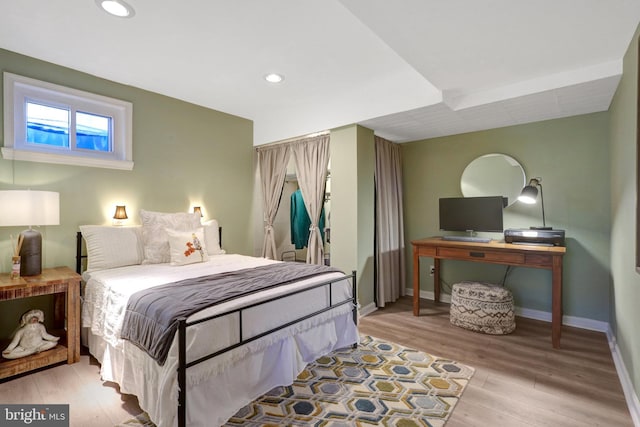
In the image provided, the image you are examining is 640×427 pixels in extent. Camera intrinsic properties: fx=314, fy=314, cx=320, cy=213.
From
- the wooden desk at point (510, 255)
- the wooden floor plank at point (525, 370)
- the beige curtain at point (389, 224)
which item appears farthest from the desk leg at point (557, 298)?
the beige curtain at point (389, 224)

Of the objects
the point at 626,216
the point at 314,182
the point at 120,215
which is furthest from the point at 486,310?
the point at 120,215

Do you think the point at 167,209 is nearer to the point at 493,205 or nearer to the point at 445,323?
the point at 445,323

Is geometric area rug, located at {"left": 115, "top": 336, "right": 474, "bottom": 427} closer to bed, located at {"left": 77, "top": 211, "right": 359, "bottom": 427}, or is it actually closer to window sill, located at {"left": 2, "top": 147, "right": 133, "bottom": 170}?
bed, located at {"left": 77, "top": 211, "right": 359, "bottom": 427}

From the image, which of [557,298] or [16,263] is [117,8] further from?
[557,298]

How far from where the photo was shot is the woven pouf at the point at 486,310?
3.08 metres

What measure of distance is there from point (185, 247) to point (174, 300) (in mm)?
1263

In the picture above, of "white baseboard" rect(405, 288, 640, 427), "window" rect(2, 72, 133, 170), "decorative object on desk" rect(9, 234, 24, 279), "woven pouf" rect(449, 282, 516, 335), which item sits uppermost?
"window" rect(2, 72, 133, 170)

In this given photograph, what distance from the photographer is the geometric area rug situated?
184 centimetres

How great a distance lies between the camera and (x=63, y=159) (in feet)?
9.55

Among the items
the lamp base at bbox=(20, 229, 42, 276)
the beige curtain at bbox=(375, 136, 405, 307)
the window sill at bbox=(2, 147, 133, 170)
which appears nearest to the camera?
the lamp base at bbox=(20, 229, 42, 276)

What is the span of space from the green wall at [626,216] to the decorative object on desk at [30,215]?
4096 millimetres

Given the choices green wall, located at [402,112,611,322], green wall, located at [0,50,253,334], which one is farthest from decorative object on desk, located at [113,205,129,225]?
green wall, located at [402,112,611,322]

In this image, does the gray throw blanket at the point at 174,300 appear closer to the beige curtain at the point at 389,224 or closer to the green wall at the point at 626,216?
the beige curtain at the point at 389,224

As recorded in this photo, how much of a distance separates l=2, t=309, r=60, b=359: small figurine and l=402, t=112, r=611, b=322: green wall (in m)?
4.15
